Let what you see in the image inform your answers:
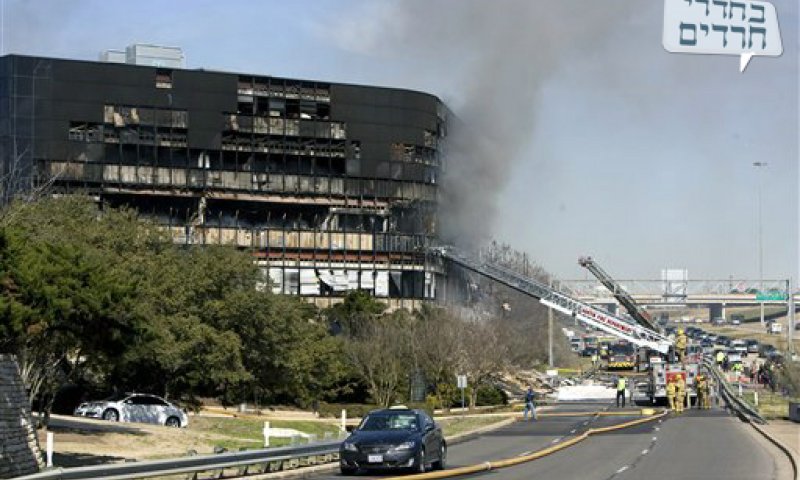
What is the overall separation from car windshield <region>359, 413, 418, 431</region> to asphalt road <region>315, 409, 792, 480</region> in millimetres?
1339

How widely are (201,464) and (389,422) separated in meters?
5.46

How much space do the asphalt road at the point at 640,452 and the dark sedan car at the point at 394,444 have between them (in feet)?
2.10

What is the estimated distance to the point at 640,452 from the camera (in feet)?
129

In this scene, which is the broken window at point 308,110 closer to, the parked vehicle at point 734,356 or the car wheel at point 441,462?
the parked vehicle at point 734,356

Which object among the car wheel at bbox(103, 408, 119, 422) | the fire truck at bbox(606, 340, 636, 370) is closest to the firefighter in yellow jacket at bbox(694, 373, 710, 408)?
the fire truck at bbox(606, 340, 636, 370)

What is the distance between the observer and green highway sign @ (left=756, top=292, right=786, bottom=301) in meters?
140

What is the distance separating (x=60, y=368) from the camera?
51.1 m

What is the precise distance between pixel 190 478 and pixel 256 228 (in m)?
89.9

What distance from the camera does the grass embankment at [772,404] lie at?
62662 millimetres

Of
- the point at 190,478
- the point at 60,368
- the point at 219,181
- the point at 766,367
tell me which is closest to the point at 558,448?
the point at 190,478

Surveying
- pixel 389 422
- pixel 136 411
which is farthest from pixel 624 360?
pixel 389 422

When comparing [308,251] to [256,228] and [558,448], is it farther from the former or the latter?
[558,448]

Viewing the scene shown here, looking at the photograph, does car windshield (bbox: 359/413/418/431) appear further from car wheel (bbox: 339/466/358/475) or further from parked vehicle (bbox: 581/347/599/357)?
parked vehicle (bbox: 581/347/599/357)

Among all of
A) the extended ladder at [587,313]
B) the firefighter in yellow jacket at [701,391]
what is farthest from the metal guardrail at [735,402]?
the extended ladder at [587,313]
